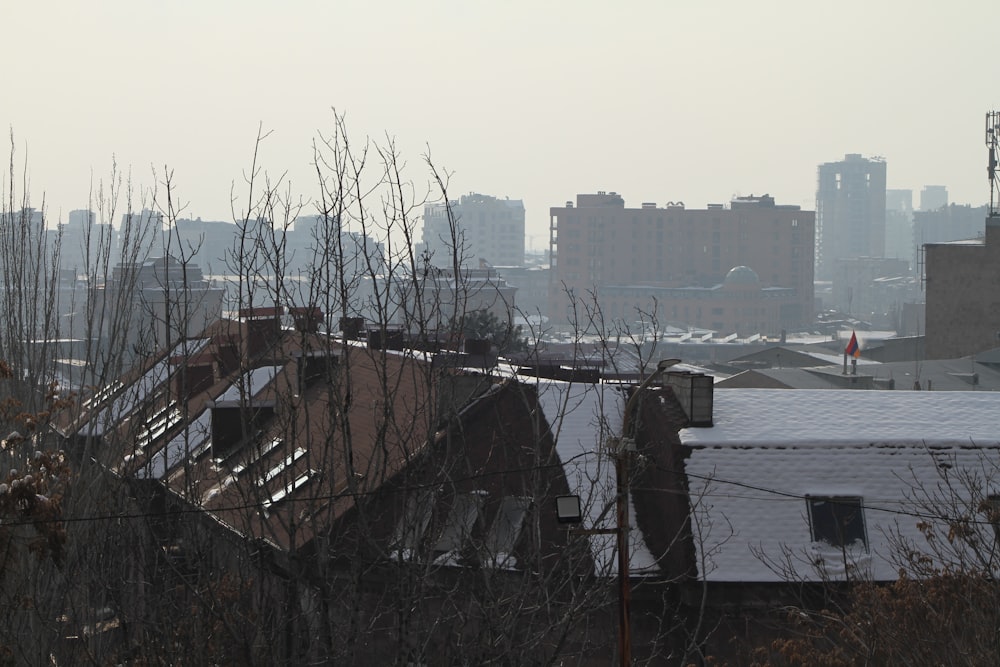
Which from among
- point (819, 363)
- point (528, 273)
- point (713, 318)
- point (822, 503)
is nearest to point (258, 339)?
point (822, 503)

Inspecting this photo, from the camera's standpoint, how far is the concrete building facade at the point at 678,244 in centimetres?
15325

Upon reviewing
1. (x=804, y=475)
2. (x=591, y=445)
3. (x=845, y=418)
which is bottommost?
(x=804, y=475)

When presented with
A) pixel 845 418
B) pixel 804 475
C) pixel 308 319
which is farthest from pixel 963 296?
pixel 308 319

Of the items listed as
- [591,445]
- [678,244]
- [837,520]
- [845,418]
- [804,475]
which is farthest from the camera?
[678,244]

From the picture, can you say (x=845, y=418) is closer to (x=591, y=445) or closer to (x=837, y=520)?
(x=837, y=520)

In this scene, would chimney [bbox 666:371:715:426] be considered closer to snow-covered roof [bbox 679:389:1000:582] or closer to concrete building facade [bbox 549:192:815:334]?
snow-covered roof [bbox 679:389:1000:582]

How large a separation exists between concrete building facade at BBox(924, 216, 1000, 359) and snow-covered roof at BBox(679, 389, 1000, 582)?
106ft

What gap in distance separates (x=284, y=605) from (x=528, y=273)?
169 meters

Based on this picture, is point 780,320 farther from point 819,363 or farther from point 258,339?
point 258,339

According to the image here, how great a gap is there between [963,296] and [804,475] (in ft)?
117

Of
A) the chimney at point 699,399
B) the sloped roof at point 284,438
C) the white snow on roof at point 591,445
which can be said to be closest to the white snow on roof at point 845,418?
the chimney at point 699,399

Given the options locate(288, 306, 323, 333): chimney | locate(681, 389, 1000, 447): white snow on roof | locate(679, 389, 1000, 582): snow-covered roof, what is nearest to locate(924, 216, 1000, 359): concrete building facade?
locate(681, 389, 1000, 447): white snow on roof

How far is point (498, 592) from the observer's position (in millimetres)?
11641

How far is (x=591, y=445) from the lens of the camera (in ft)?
51.1
